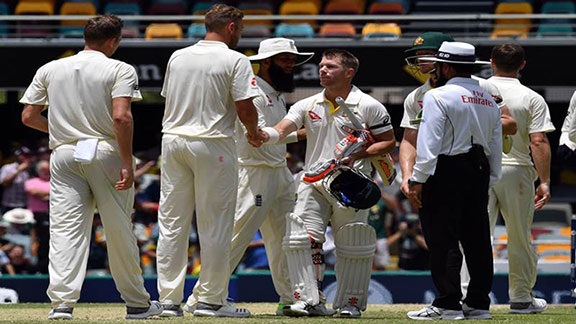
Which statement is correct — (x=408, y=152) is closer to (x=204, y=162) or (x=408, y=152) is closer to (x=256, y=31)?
(x=204, y=162)

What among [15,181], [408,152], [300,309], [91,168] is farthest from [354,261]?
[15,181]

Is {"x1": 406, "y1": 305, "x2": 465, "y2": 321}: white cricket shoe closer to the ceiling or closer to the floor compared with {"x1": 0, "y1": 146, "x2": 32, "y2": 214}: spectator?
closer to the ceiling

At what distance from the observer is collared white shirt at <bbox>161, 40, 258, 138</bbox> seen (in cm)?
822

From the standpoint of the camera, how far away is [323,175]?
27.4ft

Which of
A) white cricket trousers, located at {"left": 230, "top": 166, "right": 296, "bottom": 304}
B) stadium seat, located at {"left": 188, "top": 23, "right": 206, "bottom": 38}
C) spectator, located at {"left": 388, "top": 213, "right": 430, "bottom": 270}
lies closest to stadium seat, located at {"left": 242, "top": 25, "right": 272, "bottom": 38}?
stadium seat, located at {"left": 188, "top": 23, "right": 206, "bottom": 38}

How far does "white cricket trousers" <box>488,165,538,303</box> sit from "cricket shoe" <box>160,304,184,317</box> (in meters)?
2.71

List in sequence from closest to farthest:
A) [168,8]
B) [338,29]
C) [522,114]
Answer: [522,114], [338,29], [168,8]

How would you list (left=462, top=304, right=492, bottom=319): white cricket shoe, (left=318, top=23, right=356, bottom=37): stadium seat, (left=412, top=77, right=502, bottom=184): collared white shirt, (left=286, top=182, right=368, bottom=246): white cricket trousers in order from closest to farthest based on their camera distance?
(left=412, top=77, right=502, bottom=184): collared white shirt
(left=462, top=304, right=492, bottom=319): white cricket shoe
(left=286, top=182, right=368, bottom=246): white cricket trousers
(left=318, top=23, right=356, bottom=37): stadium seat

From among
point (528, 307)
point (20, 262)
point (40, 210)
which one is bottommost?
point (20, 262)

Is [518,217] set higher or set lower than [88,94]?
lower

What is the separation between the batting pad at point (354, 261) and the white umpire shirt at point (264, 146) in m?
0.88

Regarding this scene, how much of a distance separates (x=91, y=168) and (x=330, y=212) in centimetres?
181

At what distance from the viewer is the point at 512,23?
17828mm

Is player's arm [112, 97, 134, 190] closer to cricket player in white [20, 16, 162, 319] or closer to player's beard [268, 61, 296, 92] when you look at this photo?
cricket player in white [20, 16, 162, 319]
